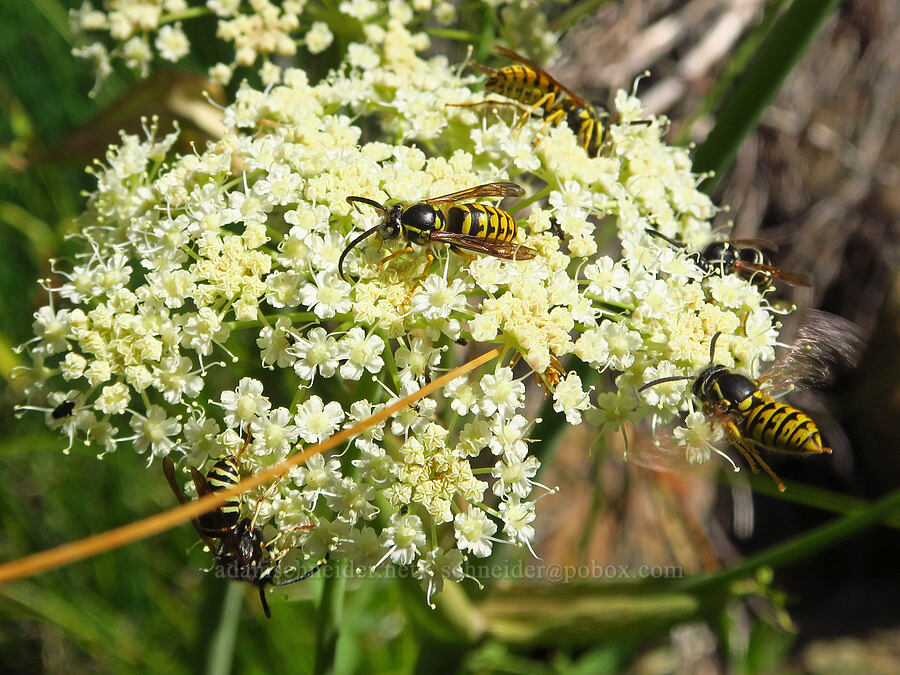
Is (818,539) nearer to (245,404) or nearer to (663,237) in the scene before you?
(663,237)

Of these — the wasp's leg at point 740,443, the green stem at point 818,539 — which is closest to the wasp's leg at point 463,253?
the wasp's leg at point 740,443

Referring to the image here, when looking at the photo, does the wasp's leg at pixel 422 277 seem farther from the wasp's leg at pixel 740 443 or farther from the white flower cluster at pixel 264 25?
the white flower cluster at pixel 264 25

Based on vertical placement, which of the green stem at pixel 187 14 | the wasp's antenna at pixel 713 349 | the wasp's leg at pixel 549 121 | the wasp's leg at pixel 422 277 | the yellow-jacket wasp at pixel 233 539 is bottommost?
the yellow-jacket wasp at pixel 233 539

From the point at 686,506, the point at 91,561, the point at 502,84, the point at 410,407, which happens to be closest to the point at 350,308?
the point at 410,407

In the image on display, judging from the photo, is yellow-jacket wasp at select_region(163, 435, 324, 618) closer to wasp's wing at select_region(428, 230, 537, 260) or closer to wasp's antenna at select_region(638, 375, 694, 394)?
wasp's wing at select_region(428, 230, 537, 260)

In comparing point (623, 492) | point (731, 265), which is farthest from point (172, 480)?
point (623, 492)

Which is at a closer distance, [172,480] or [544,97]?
[172,480]
